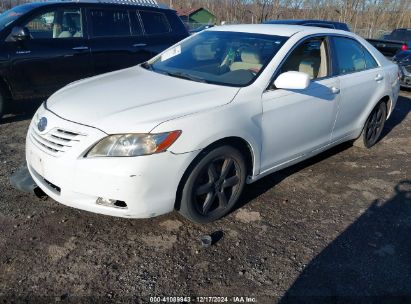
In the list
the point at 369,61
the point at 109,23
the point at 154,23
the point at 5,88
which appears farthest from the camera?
the point at 154,23

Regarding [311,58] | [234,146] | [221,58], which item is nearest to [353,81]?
[311,58]

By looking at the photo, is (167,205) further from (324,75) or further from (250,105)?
(324,75)

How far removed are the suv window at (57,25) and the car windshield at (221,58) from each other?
95.2 inches

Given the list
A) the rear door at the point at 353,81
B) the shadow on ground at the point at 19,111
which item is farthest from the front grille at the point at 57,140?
the shadow on ground at the point at 19,111

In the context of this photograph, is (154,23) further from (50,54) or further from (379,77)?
(379,77)

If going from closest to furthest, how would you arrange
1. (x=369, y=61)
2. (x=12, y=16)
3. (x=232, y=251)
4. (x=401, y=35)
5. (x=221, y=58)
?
(x=232, y=251), (x=221, y=58), (x=369, y=61), (x=12, y=16), (x=401, y=35)

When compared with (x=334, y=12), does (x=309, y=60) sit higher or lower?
higher

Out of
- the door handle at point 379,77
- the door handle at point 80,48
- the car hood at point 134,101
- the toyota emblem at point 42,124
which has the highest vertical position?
the car hood at point 134,101

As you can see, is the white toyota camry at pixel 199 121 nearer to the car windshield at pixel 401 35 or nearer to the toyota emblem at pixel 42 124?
the toyota emblem at pixel 42 124

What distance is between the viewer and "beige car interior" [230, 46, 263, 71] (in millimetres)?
3581

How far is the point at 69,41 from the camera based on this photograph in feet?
19.5

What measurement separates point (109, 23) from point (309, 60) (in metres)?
3.72

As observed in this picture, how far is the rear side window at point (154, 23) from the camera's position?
6.79 metres

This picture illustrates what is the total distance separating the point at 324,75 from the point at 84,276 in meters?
3.03
